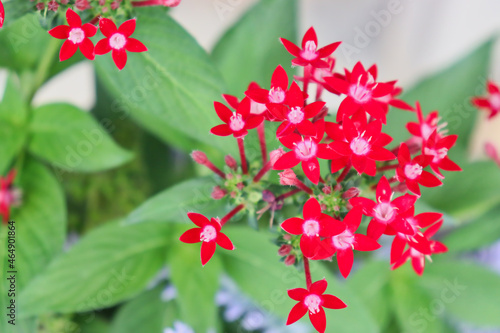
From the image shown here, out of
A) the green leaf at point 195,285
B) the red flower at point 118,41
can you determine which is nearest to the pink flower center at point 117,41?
the red flower at point 118,41

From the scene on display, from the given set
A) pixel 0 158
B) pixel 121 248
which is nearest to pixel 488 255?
pixel 121 248

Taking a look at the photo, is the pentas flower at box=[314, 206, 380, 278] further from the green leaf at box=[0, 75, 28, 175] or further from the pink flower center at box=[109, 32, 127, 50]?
the green leaf at box=[0, 75, 28, 175]

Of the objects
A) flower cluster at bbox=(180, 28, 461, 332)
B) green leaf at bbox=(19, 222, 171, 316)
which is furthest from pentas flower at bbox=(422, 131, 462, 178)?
green leaf at bbox=(19, 222, 171, 316)

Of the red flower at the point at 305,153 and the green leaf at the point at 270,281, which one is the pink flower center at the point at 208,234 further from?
the green leaf at the point at 270,281

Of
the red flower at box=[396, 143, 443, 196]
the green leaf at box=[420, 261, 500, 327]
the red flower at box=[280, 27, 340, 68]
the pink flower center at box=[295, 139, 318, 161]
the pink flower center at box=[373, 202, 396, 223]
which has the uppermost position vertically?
the red flower at box=[280, 27, 340, 68]

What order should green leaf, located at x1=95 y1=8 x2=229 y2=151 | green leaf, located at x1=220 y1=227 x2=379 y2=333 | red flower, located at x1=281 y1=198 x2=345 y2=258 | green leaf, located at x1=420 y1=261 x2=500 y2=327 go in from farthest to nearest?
green leaf, located at x1=420 y1=261 x2=500 y2=327 → green leaf, located at x1=220 y1=227 x2=379 y2=333 → green leaf, located at x1=95 y1=8 x2=229 y2=151 → red flower, located at x1=281 y1=198 x2=345 y2=258

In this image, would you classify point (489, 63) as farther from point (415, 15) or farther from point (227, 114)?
point (415, 15)
